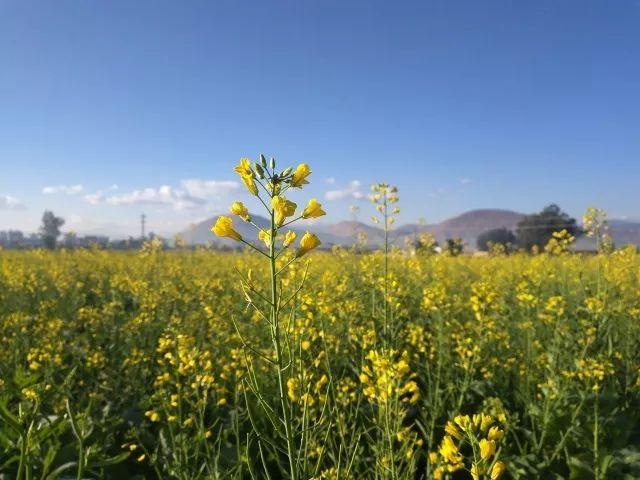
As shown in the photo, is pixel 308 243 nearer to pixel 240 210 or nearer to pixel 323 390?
pixel 240 210

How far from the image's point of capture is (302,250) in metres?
1.26

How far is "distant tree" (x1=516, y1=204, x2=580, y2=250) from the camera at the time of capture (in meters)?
40.3

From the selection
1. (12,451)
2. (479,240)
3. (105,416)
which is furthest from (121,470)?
(479,240)

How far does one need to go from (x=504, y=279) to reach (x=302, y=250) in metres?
6.69

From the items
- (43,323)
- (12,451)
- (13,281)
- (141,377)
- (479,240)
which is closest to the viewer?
(12,451)

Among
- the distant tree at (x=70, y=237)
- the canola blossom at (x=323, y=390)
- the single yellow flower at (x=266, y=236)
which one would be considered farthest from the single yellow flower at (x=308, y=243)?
the distant tree at (x=70, y=237)

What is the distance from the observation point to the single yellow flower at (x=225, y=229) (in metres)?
1.31

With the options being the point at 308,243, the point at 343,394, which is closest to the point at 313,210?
the point at 308,243

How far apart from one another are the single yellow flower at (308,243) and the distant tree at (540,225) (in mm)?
41814

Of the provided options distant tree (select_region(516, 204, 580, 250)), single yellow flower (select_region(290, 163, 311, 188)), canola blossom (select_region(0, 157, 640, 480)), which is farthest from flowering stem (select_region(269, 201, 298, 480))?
distant tree (select_region(516, 204, 580, 250))

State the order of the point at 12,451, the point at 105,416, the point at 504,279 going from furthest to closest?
the point at 504,279
the point at 105,416
the point at 12,451

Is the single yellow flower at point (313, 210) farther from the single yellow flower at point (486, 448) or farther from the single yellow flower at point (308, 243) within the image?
the single yellow flower at point (486, 448)

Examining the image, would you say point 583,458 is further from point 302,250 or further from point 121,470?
point 121,470

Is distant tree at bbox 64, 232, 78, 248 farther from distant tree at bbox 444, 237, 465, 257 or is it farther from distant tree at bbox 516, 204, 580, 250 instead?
distant tree at bbox 516, 204, 580, 250
